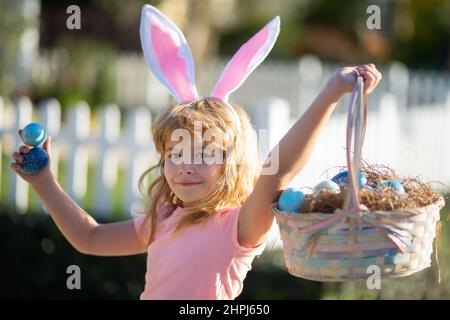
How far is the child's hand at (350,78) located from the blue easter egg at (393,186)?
302 mm

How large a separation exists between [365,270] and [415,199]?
272 millimetres

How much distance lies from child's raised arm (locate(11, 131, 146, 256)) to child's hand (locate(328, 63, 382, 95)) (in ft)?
2.95

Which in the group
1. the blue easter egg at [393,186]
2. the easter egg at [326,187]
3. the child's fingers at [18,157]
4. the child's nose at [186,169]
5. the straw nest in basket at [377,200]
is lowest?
the straw nest in basket at [377,200]

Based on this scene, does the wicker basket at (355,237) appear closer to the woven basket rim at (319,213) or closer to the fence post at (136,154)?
the woven basket rim at (319,213)

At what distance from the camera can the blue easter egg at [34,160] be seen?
8.86 feet

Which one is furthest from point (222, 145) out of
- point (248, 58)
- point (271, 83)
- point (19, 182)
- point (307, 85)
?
point (271, 83)

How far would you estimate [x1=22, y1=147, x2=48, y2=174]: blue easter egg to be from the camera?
270 centimetres

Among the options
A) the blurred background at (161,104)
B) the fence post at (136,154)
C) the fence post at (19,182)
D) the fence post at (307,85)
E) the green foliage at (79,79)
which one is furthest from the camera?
the green foliage at (79,79)

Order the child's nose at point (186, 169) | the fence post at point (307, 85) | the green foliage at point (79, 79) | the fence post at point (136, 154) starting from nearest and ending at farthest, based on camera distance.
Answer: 1. the child's nose at point (186, 169)
2. the fence post at point (136, 154)
3. the fence post at point (307, 85)
4. the green foliage at point (79, 79)

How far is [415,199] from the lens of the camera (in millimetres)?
2393

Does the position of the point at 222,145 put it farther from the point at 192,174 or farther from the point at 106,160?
the point at 106,160

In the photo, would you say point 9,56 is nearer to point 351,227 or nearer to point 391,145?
point 391,145

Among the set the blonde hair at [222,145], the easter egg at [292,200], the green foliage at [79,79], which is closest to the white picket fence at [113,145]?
the blonde hair at [222,145]
